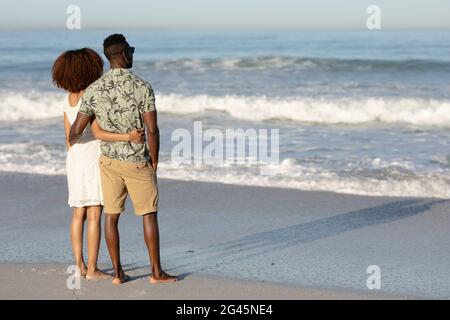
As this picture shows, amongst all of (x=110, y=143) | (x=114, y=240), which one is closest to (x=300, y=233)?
(x=114, y=240)

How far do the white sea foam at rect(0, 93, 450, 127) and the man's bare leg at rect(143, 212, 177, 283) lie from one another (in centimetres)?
1003

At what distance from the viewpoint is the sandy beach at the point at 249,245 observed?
5238 millimetres

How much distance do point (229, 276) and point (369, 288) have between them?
910mm

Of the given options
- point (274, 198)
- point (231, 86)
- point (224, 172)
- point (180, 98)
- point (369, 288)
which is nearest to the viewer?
point (369, 288)

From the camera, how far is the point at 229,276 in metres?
5.55

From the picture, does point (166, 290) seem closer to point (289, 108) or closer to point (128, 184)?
point (128, 184)

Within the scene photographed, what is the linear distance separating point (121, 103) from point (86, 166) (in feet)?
2.07

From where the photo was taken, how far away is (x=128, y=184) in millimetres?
5098

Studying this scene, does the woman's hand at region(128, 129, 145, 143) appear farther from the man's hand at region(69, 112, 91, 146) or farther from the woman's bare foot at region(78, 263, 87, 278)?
the woman's bare foot at region(78, 263, 87, 278)

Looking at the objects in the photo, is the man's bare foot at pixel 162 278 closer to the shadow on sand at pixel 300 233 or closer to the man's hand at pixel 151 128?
the shadow on sand at pixel 300 233

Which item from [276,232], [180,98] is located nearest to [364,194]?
[276,232]

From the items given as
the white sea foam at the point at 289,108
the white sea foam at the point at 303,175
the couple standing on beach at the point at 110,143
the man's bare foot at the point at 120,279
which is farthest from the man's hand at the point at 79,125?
the white sea foam at the point at 289,108

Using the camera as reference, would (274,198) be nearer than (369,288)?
No

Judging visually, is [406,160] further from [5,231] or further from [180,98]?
[180,98]
